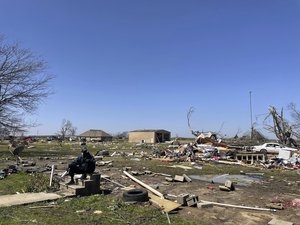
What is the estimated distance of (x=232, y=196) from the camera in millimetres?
10398

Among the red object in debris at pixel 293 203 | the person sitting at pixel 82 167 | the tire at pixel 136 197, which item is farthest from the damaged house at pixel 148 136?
the tire at pixel 136 197

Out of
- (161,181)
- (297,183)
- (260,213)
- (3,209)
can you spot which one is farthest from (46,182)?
(297,183)

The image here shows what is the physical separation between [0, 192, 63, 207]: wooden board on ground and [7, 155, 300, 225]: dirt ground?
1.98 m

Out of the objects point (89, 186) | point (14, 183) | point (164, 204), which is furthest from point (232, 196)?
point (14, 183)

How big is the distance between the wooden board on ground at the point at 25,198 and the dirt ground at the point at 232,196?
6.51ft

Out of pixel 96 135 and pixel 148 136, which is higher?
pixel 96 135

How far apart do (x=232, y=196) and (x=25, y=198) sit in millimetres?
5888

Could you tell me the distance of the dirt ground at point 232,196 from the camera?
25.4ft

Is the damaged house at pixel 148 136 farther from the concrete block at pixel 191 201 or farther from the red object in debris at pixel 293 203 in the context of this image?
the concrete block at pixel 191 201

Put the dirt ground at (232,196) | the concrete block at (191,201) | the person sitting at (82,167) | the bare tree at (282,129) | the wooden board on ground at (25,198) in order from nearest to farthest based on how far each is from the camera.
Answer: the dirt ground at (232,196) → the concrete block at (191,201) → the wooden board on ground at (25,198) → the person sitting at (82,167) → the bare tree at (282,129)

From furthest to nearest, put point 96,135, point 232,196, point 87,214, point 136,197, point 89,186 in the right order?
point 96,135 < point 232,196 < point 89,186 < point 136,197 < point 87,214

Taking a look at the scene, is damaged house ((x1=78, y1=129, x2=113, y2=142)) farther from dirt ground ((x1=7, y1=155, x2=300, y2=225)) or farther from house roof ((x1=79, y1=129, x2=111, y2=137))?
dirt ground ((x1=7, y1=155, x2=300, y2=225))

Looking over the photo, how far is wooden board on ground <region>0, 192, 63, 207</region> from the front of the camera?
8.98m

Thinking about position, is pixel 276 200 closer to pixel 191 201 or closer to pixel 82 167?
pixel 191 201
